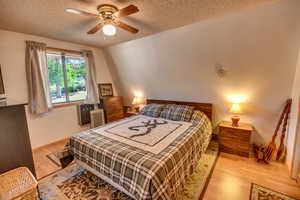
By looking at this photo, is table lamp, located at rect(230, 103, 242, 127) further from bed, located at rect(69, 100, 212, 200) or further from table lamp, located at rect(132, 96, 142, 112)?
table lamp, located at rect(132, 96, 142, 112)

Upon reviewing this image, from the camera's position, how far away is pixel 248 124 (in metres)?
2.71

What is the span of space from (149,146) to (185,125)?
101cm

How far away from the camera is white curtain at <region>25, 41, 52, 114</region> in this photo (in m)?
2.72

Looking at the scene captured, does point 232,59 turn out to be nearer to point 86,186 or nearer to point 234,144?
point 234,144

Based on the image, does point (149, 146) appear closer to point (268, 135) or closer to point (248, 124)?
point (248, 124)

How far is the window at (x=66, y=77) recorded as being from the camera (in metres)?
3.23

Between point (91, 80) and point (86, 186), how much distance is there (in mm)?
2601

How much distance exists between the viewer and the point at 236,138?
254cm

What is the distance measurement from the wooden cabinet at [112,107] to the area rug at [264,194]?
3.41m

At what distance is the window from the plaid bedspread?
1.73m

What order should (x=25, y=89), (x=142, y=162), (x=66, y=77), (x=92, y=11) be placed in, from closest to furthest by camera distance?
(x=142, y=162) → (x=92, y=11) → (x=25, y=89) → (x=66, y=77)

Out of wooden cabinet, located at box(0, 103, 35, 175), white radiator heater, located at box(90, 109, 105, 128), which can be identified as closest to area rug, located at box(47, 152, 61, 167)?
wooden cabinet, located at box(0, 103, 35, 175)

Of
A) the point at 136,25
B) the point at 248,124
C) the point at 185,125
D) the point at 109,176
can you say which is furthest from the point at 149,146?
the point at 248,124

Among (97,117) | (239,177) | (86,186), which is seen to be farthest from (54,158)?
(239,177)
